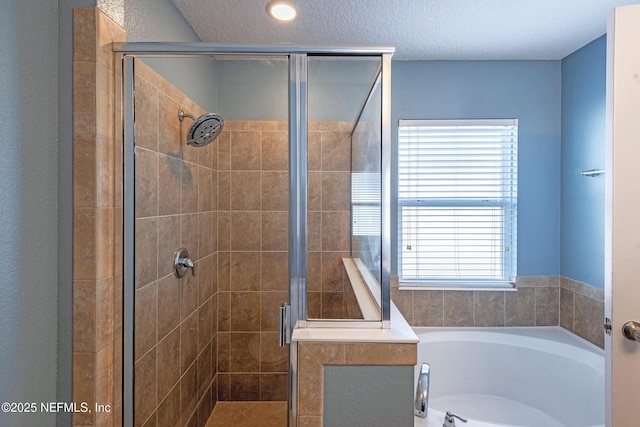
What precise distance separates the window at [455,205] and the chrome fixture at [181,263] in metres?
1.52

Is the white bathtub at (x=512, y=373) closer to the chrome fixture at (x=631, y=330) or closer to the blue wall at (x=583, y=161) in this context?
the blue wall at (x=583, y=161)

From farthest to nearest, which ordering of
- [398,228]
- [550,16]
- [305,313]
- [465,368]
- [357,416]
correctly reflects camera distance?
[398,228]
[465,368]
[550,16]
[305,313]
[357,416]

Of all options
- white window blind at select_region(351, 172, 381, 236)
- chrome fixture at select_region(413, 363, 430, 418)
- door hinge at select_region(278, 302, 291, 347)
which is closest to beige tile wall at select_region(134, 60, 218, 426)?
door hinge at select_region(278, 302, 291, 347)

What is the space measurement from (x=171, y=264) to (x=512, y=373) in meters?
2.22

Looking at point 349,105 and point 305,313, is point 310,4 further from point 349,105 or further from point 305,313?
point 305,313

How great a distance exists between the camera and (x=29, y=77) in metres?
1.03

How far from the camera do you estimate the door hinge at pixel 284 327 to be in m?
1.26

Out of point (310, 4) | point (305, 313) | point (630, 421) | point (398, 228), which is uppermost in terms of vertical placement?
point (310, 4)

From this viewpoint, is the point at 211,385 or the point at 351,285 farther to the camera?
the point at 211,385

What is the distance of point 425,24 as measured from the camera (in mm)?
1872

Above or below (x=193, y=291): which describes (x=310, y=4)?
above

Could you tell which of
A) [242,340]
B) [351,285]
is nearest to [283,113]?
[351,285]

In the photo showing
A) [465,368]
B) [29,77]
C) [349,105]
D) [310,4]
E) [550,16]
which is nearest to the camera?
[29,77]

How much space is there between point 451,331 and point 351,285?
1359 mm
